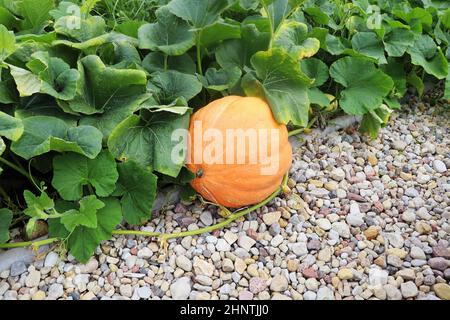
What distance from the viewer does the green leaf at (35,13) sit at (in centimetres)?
198

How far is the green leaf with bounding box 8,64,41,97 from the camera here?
1576mm

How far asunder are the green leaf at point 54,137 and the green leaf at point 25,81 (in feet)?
0.27

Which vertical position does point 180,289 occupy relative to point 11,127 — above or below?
below

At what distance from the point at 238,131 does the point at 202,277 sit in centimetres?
47

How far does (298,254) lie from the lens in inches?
66.3

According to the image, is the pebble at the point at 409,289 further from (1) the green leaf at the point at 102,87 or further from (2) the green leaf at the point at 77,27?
(2) the green leaf at the point at 77,27

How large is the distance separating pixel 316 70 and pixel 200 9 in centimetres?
61

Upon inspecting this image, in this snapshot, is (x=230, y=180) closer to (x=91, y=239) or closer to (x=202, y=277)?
(x=202, y=277)

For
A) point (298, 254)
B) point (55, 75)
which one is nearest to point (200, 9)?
point (55, 75)

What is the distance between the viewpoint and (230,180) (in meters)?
1.72

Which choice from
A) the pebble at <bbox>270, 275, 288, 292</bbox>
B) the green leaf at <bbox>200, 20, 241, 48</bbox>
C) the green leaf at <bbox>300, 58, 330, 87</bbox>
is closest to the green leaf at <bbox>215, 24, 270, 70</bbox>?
the green leaf at <bbox>200, 20, 241, 48</bbox>

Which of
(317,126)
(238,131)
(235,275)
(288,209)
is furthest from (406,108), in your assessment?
(235,275)

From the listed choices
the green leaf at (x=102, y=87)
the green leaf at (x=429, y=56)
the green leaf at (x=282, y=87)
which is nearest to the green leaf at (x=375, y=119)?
the green leaf at (x=429, y=56)

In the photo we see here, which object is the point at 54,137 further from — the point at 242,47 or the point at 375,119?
the point at 375,119
